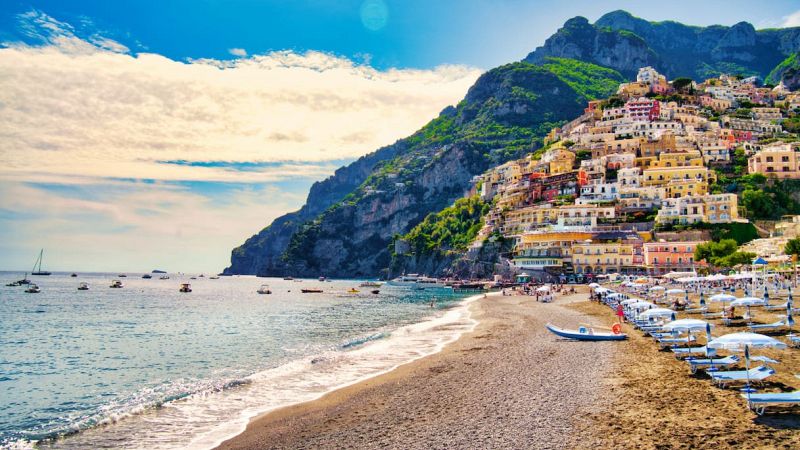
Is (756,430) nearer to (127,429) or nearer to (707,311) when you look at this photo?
(127,429)

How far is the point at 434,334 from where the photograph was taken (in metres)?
38.3

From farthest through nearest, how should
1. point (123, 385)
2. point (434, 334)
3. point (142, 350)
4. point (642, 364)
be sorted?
point (434, 334), point (142, 350), point (123, 385), point (642, 364)

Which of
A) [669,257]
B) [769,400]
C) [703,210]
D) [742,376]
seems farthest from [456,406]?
[703,210]

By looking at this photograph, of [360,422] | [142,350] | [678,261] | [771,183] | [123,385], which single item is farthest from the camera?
[771,183]

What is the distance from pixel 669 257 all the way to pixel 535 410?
7897cm

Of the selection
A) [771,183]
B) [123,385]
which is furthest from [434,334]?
[771,183]

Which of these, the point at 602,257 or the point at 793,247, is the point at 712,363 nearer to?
the point at 793,247

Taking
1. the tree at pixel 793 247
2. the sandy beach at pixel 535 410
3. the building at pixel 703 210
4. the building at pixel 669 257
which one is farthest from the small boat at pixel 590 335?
the building at pixel 703 210

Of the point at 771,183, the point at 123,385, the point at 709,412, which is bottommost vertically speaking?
the point at 123,385

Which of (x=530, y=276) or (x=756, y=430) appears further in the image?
(x=530, y=276)

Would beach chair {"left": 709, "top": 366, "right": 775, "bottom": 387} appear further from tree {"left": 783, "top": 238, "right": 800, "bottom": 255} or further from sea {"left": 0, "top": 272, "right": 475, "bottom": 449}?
tree {"left": 783, "top": 238, "right": 800, "bottom": 255}

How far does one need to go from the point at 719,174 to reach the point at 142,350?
106737 mm

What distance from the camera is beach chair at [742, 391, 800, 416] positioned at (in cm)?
1209

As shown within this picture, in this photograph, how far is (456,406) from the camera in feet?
54.0
